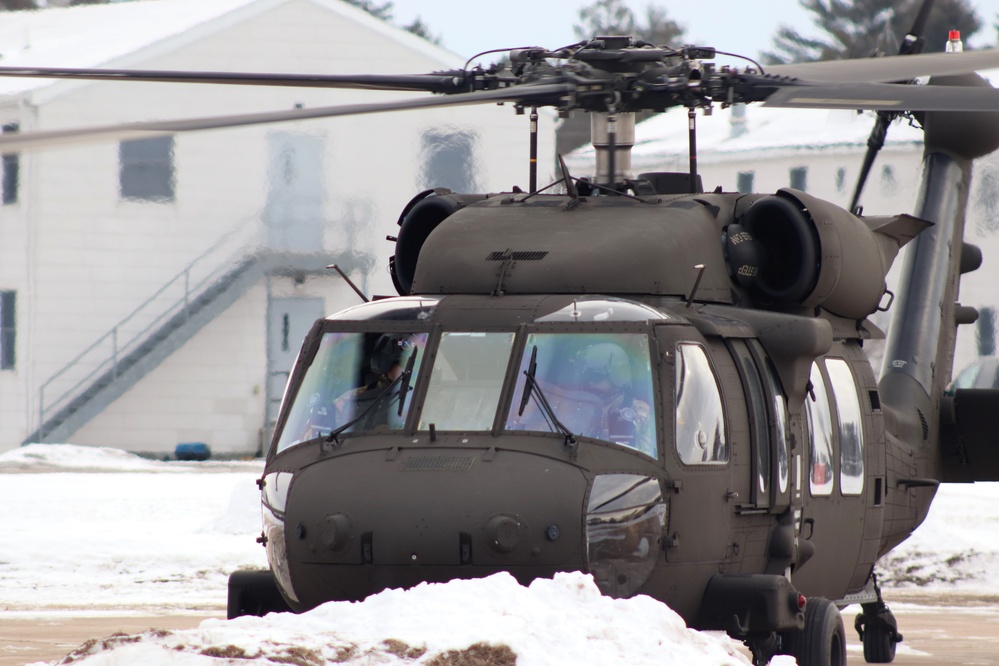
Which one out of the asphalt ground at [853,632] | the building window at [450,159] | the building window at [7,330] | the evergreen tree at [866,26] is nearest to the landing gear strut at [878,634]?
the asphalt ground at [853,632]

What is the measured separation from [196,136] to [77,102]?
2053mm

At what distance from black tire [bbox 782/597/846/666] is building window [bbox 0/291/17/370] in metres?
22.6

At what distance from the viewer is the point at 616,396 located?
789cm

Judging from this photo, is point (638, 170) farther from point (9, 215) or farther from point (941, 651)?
point (941, 651)

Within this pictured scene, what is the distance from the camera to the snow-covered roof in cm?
2886

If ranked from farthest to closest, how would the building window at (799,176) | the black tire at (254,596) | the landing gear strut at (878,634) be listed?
1. the building window at (799,176)
2. the landing gear strut at (878,634)
3. the black tire at (254,596)

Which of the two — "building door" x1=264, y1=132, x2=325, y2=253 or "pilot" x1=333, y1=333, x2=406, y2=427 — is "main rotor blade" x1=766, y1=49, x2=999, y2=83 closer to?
"pilot" x1=333, y1=333, x2=406, y2=427

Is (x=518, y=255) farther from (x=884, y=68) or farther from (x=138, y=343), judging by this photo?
(x=138, y=343)

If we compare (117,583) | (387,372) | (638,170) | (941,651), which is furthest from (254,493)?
(638,170)

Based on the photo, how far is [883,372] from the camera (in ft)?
38.0

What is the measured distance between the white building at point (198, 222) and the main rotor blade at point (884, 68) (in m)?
18.8

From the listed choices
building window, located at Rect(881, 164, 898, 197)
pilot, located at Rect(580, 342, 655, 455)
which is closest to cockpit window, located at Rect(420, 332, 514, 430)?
pilot, located at Rect(580, 342, 655, 455)

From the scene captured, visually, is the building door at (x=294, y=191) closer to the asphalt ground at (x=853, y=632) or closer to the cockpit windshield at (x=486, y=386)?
the asphalt ground at (x=853, y=632)

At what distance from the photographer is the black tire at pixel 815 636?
8344 mm
